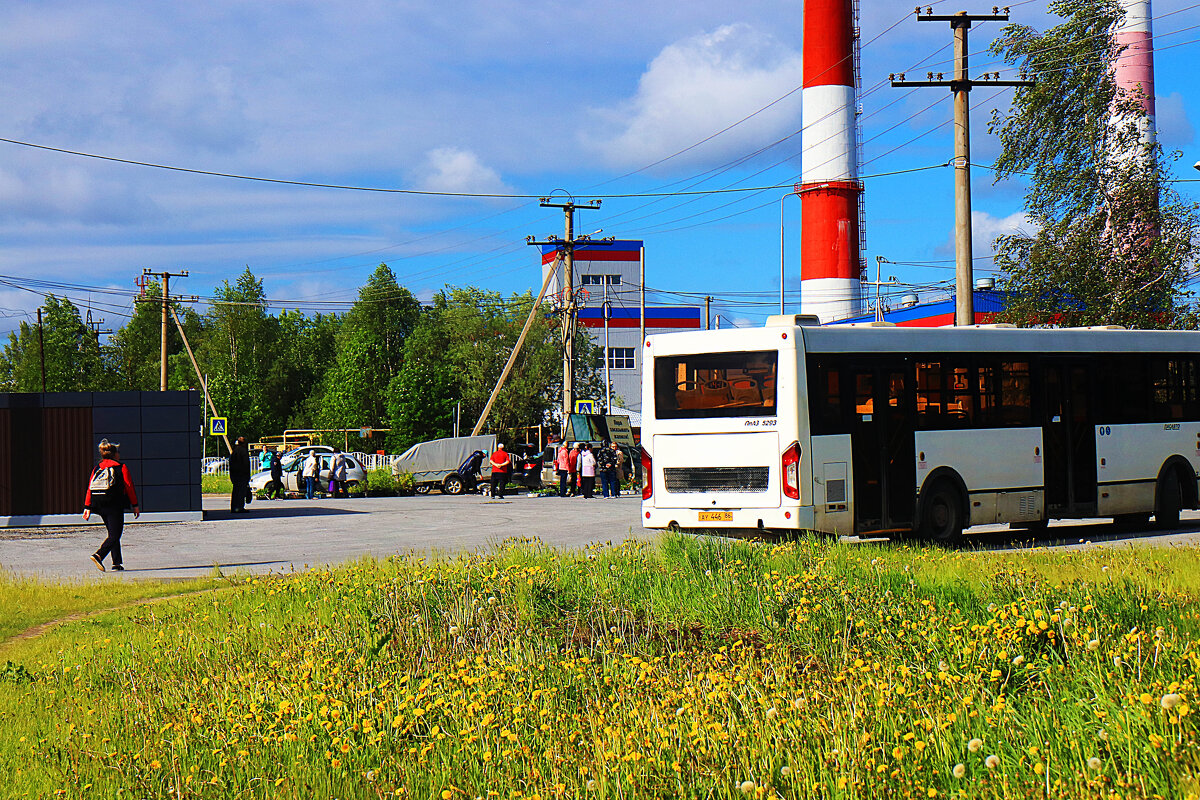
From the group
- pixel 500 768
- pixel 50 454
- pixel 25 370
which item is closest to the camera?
pixel 500 768

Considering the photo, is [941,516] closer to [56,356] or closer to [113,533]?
[113,533]

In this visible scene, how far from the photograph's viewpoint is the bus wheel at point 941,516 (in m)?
15.9

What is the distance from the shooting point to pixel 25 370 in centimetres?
9944

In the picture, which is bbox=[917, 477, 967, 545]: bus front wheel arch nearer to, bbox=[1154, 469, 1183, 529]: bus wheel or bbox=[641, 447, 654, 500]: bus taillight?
bbox=[641, 447, 654, 500]: bus taillight

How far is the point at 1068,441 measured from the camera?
1745cm

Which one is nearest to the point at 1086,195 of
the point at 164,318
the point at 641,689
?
the point at 641,689

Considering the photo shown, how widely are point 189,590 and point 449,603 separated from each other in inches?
226

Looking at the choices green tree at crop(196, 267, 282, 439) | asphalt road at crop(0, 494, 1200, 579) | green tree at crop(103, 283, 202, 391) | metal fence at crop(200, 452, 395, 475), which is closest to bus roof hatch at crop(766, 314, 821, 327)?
asphalt road at crop(0, 494, 1200, 579)

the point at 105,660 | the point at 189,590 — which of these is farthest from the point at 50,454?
the point at 105,660

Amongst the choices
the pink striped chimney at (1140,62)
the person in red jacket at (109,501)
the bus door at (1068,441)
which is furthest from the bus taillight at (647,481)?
the pink striped chimney at (1140,62)

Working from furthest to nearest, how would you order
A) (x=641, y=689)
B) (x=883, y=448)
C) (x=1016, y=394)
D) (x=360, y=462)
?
1. (x=360, y=462)
2. (x=1016, y=394)
3. (x=883, y=448)
4. (x=641, y=689)

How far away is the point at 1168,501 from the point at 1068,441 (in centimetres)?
267

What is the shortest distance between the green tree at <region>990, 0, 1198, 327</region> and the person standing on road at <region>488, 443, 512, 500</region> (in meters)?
15.2

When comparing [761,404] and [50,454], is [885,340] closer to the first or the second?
[761,404]
